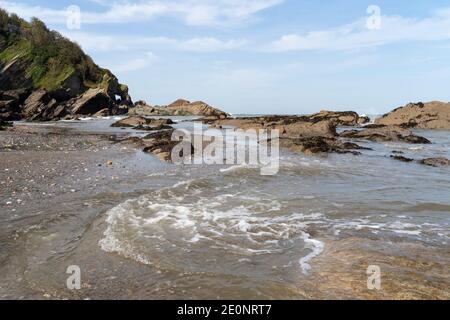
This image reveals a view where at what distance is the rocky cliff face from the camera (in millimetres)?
63278

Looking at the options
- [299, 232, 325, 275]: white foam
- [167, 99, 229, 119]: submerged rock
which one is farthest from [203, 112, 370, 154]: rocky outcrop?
[167, 99, 229, 119]: submerged rock

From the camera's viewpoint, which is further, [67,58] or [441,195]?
[67,58]

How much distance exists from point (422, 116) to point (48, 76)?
69.1 meters

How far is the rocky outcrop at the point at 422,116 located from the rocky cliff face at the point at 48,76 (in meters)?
49.8

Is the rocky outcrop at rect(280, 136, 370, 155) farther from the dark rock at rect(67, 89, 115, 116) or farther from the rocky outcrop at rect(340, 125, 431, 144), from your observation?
the dark rock at rect(67, 89, 115, 116)

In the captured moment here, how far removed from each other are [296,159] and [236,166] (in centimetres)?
433

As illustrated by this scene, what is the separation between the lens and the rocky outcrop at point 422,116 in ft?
162

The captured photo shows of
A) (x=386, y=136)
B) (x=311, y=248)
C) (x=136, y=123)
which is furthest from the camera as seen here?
(x=136, y=123)

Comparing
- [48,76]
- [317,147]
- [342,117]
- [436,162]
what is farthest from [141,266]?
[48,76]

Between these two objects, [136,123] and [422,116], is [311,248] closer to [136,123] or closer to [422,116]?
[136,123]

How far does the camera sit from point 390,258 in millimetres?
7129

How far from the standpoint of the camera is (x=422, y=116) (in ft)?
168

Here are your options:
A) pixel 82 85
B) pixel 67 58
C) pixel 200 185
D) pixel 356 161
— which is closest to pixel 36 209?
pixel 200 185

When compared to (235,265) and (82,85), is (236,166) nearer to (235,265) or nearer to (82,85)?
(235,265)
